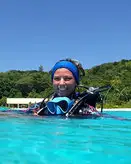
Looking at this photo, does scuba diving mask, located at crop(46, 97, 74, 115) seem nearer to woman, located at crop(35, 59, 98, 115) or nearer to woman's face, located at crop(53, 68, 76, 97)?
woman, located at crop(35, 59, 98, 115)

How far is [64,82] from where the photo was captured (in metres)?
9.86

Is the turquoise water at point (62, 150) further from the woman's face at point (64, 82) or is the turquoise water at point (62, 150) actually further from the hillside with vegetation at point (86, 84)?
the hillside with vegetation at point (86, 84)

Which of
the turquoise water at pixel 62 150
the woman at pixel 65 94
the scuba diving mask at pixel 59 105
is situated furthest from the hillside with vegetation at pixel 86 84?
the turquoise water at pixel 62 150

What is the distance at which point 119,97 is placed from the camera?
47.1 metres

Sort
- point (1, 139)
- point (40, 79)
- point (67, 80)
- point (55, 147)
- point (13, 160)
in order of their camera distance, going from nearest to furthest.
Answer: point (13, 160), point (55, 147), point (1, 139), point (67, 80), point (40, 79)

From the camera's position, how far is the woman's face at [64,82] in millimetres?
9867

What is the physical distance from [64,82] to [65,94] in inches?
15.2

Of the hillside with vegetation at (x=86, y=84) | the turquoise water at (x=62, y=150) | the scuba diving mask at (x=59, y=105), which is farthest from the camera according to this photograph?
the hillside with vegetation at (x=86, y=84)

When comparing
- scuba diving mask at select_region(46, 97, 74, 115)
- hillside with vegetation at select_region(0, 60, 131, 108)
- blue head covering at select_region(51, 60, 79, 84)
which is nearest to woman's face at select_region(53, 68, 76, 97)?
blue head covering at select_region(51, 60, 79, 84)

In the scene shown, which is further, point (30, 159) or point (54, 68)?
point (54, 68)

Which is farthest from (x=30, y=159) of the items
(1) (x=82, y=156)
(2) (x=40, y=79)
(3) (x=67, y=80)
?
(2) (x=40, y=79)

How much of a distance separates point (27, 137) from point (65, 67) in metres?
5.24

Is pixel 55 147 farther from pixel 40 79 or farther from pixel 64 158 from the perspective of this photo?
pixel 40 79

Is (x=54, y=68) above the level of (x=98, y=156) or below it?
above
